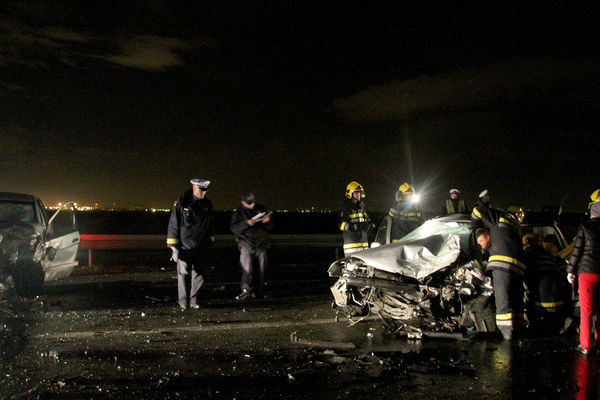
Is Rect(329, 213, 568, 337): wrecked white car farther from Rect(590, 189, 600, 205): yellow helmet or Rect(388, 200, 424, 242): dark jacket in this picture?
Rect(388, 200, 424, 242): dark jacket

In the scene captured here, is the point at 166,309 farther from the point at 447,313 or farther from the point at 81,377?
the point at 447,313

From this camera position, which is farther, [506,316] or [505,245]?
[505,245]

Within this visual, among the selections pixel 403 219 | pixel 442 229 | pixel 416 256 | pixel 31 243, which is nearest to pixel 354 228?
pixel 403 219

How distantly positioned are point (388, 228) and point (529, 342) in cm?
350

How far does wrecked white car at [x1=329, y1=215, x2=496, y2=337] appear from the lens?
5.76 m

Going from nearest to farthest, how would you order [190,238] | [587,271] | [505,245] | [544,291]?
[587,271], [505,245], [544,291], [190,238]

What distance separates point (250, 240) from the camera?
28.1 feet

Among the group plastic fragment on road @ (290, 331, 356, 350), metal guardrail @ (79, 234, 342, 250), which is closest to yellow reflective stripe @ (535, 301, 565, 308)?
plastic fragment on road @ (290, 331, 356, 350)

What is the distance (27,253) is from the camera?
316 inches

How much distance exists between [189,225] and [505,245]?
4.40 m

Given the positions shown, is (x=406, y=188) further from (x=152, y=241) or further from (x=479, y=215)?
(x=152, y=241)

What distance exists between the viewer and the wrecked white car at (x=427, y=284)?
18.9ft

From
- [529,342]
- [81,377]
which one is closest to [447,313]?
[529,342]

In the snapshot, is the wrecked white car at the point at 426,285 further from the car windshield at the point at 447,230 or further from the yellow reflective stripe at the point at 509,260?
the yellow reflective stripe at the point at 509,260
